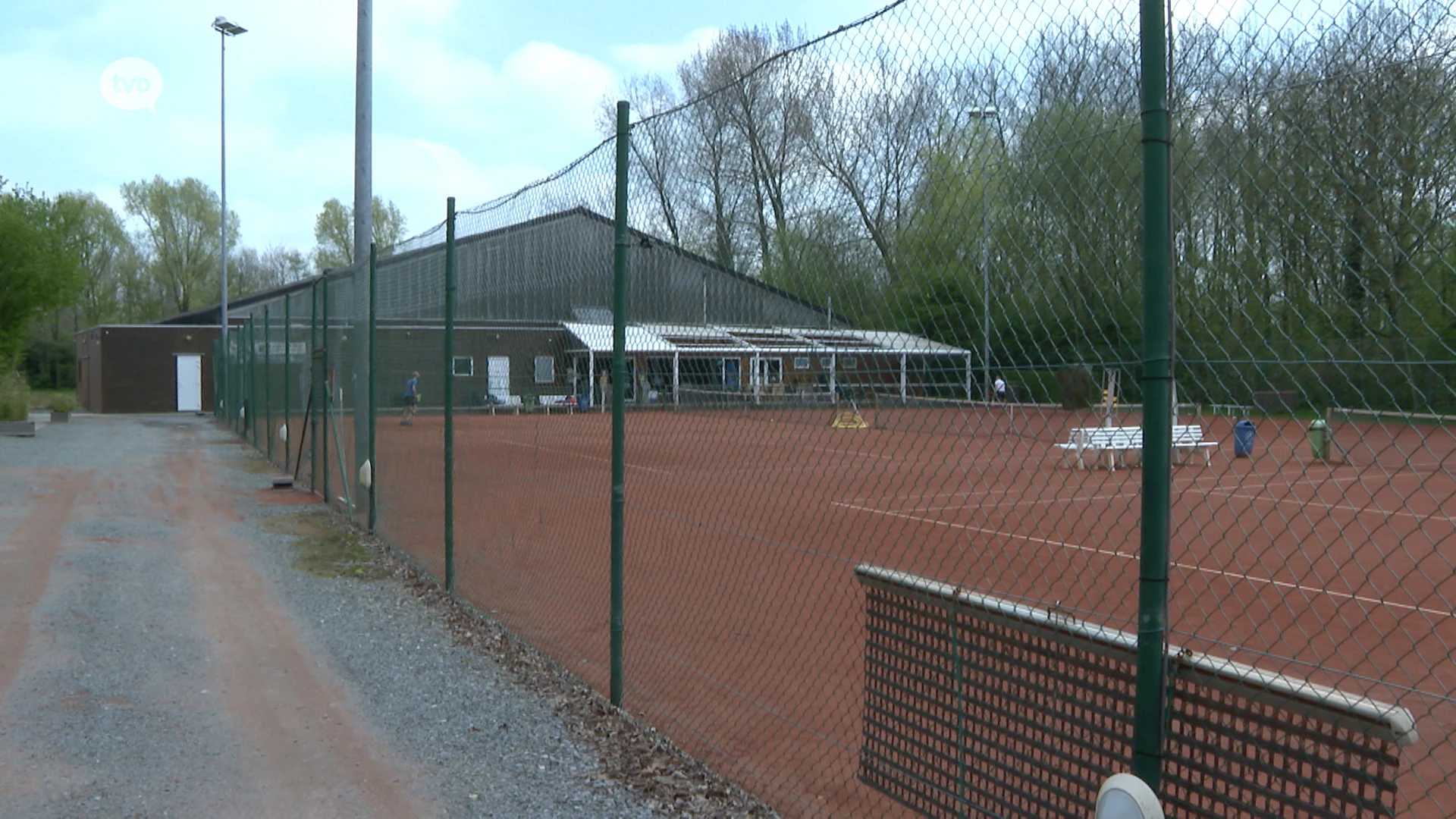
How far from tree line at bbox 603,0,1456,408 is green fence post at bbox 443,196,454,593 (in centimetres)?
387

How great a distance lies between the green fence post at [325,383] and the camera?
43.2 ft

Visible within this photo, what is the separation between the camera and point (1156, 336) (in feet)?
8.05

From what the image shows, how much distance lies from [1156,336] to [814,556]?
13.4ft

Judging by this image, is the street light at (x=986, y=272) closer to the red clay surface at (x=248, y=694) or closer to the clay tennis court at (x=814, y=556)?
the clay tennis court at (x=814, y=556)

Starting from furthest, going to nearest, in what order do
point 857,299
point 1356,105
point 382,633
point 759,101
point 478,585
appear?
point 478,585 → point 382,633 → point 759,101 → point 857,299 → point 1356,105

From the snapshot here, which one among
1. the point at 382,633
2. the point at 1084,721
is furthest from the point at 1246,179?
the point at 382,633

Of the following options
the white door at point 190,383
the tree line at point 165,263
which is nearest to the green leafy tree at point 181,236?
the tree line at point 165,263

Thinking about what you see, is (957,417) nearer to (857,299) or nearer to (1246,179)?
(857,299)

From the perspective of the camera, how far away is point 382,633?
23.3 feet

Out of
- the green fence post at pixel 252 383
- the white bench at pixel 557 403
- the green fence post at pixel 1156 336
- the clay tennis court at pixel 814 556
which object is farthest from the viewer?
the green fence post at pixel 252 383

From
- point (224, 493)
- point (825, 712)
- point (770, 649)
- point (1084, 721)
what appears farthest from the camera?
point (224, 493)

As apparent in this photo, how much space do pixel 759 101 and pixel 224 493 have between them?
510 inches

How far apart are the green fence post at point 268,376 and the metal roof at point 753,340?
588 inches

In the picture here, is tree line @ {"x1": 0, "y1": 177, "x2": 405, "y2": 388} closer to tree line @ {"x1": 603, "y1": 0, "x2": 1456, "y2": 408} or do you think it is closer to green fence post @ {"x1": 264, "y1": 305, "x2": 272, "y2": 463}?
green fence post @ {"x1": 264, "y1": 305, "x2": 272, "y2": 463}
